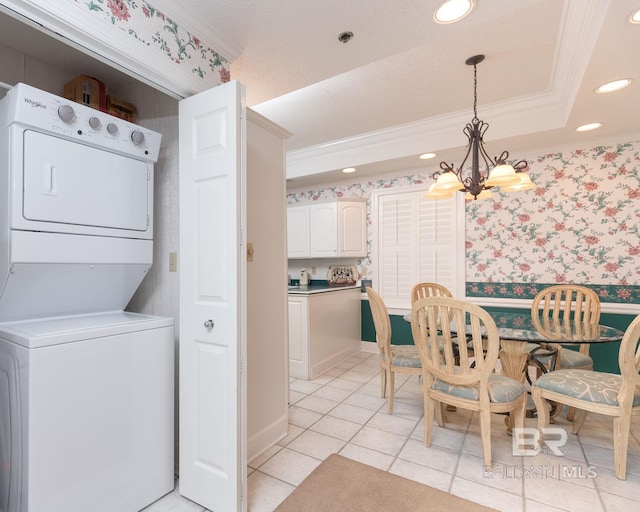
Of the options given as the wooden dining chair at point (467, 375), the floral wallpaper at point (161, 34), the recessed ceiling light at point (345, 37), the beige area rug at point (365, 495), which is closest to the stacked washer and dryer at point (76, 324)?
the floral wallpaper at point (161, 34)

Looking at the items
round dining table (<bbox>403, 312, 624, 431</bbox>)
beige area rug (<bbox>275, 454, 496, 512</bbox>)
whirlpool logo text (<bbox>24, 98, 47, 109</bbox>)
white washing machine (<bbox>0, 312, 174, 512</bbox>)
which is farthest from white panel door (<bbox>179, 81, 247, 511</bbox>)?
round dining table (<bbox>403, 312, 624, 431</bbox>)

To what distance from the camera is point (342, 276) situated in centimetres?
470

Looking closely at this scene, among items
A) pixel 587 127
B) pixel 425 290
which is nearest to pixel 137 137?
pixel 425 290

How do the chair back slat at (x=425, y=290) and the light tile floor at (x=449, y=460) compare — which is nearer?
the light tile floor at (x=449, y=460)

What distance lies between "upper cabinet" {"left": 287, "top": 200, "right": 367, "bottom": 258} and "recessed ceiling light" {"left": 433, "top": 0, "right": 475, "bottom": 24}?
8.94 feet

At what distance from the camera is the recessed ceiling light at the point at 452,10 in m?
1.60

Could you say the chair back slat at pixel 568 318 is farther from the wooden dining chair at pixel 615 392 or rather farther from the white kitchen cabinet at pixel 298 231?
the white kitchen cabinet at pixel 298 231

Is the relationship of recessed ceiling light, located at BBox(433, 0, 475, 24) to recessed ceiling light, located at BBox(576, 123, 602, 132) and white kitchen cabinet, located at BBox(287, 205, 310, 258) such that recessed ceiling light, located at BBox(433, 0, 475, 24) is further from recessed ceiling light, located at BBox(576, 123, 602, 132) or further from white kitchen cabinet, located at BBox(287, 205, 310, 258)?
white kitchen cabinet, located at BBox(287, 205, 310, 258)

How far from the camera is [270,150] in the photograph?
89.0 inches

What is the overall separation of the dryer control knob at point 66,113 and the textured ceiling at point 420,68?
0.65 metres

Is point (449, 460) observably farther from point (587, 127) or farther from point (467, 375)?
point (587, 127)

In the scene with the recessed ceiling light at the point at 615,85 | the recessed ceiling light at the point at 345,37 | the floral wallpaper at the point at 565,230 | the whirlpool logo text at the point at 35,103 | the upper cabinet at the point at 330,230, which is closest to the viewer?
the whirlpool logo text at the point at 35,103

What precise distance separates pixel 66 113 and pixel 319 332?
2.86 meters

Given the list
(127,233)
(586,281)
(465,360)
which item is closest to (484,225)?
(586,281)
